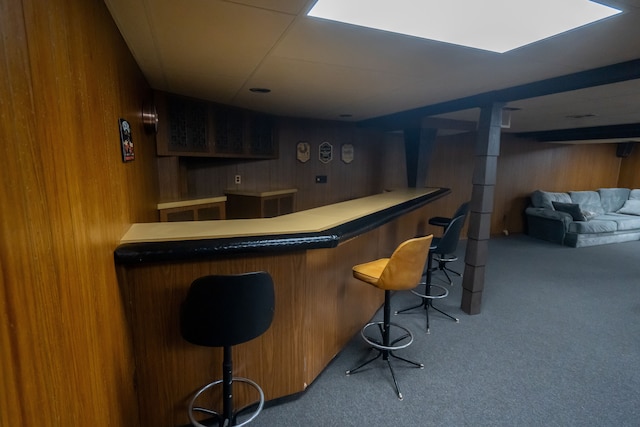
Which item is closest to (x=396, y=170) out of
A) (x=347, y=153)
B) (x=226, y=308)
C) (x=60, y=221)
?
(x=347, y=153)

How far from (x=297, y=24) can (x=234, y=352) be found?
5.68 ft

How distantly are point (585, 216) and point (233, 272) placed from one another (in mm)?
7295

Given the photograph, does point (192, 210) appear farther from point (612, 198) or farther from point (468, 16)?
point (612, 198)

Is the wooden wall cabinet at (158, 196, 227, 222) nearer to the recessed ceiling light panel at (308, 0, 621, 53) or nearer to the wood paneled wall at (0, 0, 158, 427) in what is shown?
the wood paneled wall at (0, 0, 158, 427)

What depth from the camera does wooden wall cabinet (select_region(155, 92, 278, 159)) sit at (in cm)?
311

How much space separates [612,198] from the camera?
7.12 m

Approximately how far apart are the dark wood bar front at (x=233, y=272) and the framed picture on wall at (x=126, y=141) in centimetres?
40

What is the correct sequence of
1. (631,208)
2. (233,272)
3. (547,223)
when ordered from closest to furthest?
(233,272)
(547,223)
(631,208)

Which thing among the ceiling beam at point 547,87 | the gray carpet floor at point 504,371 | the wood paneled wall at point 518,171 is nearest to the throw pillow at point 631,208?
the wood paneled wall at point 518,171

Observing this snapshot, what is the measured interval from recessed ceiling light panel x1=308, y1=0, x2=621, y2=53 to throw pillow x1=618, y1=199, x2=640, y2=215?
7700mm

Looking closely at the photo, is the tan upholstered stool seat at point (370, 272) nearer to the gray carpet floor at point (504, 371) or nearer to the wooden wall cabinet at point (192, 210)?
the gray carpet floor at point (504, 371)

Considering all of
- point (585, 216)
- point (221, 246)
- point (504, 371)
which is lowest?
point (504, 371)

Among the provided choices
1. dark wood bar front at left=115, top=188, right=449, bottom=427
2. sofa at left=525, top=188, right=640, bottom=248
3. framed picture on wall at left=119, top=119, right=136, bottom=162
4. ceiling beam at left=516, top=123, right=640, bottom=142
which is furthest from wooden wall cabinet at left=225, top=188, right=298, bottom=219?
sofa at left=525, top=188, right=640, bottom=248

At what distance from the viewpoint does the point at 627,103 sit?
3232 millimetres
